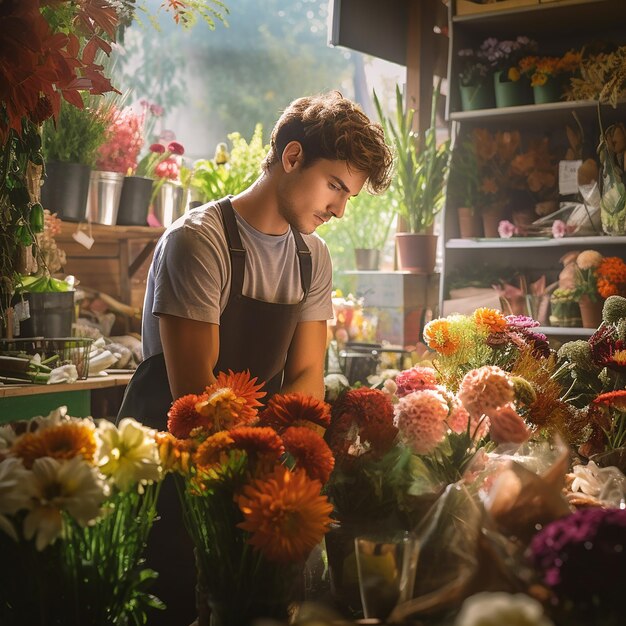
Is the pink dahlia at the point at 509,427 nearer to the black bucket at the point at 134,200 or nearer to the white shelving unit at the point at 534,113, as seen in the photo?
the white shelving unit at the point at 534,113

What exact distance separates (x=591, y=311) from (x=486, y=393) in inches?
100.0

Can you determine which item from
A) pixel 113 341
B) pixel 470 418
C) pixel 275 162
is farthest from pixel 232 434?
pixel 113 341

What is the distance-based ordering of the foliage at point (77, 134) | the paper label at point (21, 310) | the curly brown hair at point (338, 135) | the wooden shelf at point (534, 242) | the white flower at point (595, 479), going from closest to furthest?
the white flower at point (595, 479), the curly brown hair at point (338, 135), the paper label at point (21, 310), the foliage at point (77, 134), the wooden shelf at point (534, 242)

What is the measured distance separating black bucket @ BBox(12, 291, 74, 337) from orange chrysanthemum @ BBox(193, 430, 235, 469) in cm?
211

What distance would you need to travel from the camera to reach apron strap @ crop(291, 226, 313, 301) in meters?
2.07

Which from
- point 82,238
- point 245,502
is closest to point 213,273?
point 245,502

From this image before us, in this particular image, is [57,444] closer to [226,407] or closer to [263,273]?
[226,407]

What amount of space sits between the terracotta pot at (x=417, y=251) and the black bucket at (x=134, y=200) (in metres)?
1.25

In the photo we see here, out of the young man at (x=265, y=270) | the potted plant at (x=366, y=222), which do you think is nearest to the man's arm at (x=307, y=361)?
the young man at (x=265, y=270)

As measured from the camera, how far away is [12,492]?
0.81 metres

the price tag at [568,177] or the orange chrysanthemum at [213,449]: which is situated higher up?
the price tag at [568,177]

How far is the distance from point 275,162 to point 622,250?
2235 mm

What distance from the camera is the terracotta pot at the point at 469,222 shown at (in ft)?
13.0

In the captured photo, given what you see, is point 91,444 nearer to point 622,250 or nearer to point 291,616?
point 291,616
